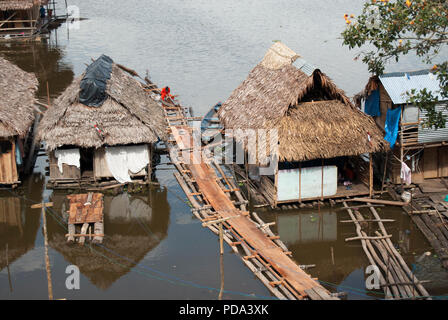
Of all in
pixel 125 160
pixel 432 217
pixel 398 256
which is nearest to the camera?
pixel 398 256

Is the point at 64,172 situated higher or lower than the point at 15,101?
lower

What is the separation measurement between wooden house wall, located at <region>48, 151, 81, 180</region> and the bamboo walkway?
12.5 feet

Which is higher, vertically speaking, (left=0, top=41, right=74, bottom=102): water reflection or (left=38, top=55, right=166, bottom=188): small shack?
(left=0, top=41, right=74, bottom=102): water reflection

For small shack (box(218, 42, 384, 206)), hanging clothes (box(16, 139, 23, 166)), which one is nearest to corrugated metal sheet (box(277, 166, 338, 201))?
small shack (box(218, 42, 384, 206))

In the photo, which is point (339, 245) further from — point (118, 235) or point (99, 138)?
point (99, 138)

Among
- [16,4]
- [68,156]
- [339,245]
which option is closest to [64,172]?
[68,156]

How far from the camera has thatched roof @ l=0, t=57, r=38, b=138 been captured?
68.8 feet

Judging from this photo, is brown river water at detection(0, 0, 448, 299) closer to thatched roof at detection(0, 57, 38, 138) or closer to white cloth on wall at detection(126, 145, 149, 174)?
white cloth on wall at detection(126, 145, 149, 174)

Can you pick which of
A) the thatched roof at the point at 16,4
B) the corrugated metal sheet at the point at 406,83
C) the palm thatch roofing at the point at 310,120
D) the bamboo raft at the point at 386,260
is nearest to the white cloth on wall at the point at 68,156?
the palm thatch roofing at the point at 310,120

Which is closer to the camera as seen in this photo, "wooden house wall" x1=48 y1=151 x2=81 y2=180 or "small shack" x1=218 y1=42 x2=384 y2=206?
"small shack" x1=218 y1=42 x2=384 y2=206

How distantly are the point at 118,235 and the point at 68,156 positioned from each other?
4273 millimetres

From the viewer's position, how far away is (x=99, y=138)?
2114cm

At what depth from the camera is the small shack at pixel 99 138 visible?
2120 cm

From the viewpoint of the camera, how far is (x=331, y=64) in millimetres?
Result: 37719
